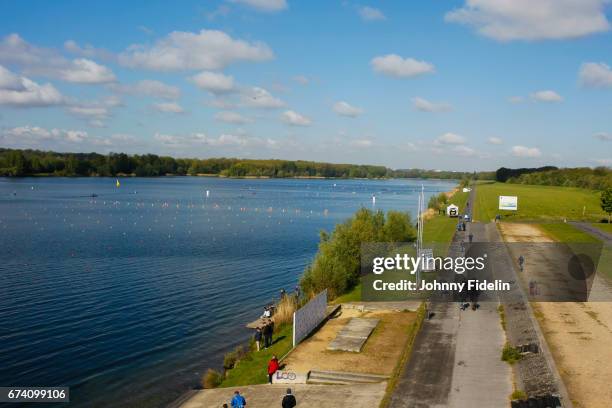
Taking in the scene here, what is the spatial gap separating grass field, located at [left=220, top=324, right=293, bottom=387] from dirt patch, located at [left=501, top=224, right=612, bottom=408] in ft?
42.5

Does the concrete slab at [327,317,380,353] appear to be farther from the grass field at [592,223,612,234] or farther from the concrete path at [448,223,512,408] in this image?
the grass field at [592,223,612,234]

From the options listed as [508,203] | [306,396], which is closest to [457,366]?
[306,396]

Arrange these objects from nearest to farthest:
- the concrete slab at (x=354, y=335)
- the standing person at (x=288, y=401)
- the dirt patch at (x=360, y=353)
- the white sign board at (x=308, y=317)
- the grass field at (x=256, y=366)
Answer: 1. the standing person at (x=288, y=401)
2. the dirt patch at (x=360, y=353)
3. the grass field at (x=256, y=366)
4. the concrete slab at (x=354, y=335)
5. the white sign board at (x=308, y=317)

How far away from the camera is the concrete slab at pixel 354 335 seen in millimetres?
26828

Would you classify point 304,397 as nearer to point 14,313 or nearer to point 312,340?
point 312,340

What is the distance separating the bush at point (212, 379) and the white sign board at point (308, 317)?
13.7ft

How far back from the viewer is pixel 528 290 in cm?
3775

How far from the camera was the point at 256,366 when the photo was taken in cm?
2653

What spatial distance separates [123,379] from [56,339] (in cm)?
742

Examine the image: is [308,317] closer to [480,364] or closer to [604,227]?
[480,364]

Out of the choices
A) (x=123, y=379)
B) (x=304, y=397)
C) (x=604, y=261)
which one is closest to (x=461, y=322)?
(x=304, y=397)

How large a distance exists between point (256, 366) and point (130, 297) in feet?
61.3

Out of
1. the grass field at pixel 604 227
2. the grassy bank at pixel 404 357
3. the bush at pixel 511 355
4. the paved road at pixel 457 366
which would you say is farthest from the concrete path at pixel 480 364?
the grass field at pixel 604 227

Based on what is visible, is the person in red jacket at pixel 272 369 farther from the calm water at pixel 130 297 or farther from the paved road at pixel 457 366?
the paved road at pixel 457 366
